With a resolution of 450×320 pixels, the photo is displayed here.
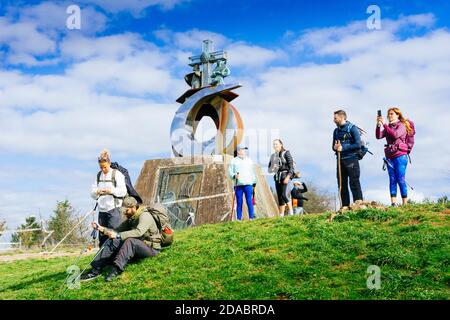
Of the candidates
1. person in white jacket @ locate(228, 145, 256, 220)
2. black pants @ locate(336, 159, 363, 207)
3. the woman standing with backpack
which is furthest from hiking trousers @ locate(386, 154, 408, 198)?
person in white jacket @ locate(228, 145, 256, 220)

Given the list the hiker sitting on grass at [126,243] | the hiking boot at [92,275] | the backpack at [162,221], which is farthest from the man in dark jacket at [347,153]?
the hiking boot at [92,275]

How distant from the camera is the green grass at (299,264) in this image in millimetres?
6500

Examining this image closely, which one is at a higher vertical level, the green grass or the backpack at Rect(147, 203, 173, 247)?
the backpack at Rect(147, 203, 173, 247)

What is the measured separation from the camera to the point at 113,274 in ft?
26.1

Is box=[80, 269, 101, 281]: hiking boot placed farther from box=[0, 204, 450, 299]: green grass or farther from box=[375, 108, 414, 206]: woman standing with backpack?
box=[375, 108, 414, 206]: woman standing with backpack

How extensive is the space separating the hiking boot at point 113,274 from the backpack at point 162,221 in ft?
3.55

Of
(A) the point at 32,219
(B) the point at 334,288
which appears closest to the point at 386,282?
(B) the point at 334,288

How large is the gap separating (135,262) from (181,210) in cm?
709

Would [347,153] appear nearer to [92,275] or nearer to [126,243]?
[126,243]

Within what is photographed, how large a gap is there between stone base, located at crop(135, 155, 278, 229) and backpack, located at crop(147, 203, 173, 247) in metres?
5.30

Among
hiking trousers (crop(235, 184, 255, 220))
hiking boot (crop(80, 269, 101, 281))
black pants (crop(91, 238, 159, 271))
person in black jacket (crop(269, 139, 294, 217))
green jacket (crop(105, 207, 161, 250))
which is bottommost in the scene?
hiking boot (crop(80, 269, 101, 281))

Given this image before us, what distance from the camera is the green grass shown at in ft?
21.3
